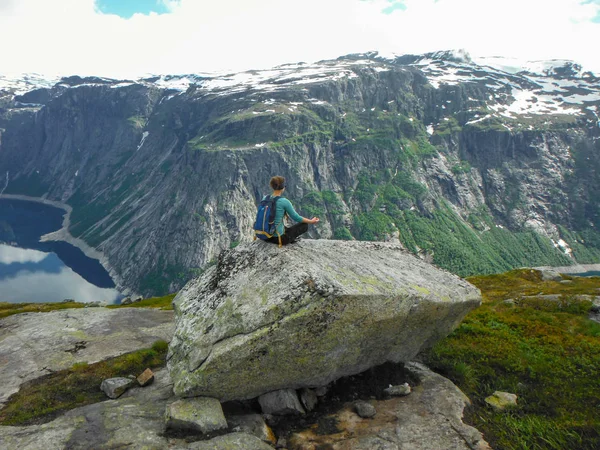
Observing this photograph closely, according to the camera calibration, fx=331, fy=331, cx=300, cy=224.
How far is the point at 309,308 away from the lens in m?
11.7

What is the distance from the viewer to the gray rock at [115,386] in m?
14.9

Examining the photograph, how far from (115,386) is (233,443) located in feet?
25.2

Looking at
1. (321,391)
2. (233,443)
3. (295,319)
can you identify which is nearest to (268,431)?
(233,443)

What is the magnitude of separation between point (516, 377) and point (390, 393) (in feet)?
19.9

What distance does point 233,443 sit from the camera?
34.8ft

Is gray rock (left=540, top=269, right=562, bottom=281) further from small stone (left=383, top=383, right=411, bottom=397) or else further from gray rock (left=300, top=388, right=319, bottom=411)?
gray rock (left=300, top=388, right=319, bottom=411)

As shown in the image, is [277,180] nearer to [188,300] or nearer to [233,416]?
[188,300]

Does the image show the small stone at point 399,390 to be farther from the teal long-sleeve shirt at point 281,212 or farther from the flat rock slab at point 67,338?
the flat rock slab at point 67,338

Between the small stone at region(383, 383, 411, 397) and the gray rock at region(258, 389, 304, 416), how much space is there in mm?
3827

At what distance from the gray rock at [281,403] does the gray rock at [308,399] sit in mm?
287

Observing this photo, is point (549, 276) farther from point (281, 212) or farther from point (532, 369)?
point (281, 212)

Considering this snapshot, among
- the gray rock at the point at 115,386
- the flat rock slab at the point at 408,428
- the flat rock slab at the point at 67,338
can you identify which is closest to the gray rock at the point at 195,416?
the flat rock slab at the point at 408,428

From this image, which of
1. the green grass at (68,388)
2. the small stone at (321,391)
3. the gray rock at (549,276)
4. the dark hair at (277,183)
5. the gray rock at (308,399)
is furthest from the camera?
the gray rock at (549,276)

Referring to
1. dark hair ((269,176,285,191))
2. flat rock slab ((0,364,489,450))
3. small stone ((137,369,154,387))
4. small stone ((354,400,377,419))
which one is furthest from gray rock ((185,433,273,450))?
dark hair ((269,176,285,191))
